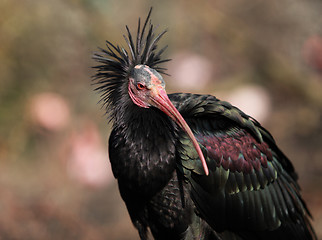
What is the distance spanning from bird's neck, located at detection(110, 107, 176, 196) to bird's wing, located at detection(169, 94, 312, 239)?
16cm

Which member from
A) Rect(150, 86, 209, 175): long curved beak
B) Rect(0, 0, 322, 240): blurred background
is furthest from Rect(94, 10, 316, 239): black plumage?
Rect(0, 0, 322, 240): blurred background

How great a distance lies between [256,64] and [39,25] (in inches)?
189

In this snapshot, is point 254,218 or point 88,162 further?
point 88,162

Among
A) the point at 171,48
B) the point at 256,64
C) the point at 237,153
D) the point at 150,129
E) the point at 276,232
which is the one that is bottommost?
the point at 276,232

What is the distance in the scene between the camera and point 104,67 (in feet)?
16.3

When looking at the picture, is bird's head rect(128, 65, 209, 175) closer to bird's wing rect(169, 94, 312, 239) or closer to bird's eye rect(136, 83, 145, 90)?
bird's eye rect(136, 83, 145, 90)

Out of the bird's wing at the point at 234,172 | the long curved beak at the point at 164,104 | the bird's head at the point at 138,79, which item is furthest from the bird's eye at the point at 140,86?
the bird's wing at the point at 234,172

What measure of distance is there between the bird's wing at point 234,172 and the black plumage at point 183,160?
0.03 ft

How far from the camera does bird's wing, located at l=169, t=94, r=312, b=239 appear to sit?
4.80 meters

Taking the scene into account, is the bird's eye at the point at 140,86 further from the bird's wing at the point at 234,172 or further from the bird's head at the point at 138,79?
the bird's wing at the point at 234,172

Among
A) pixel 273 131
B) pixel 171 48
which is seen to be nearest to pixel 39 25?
pixel 171 48

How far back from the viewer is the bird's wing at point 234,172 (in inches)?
189

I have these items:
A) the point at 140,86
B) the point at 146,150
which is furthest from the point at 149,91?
the point at 146,150

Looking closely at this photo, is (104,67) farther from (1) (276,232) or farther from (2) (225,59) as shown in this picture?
(2) (225,59)
